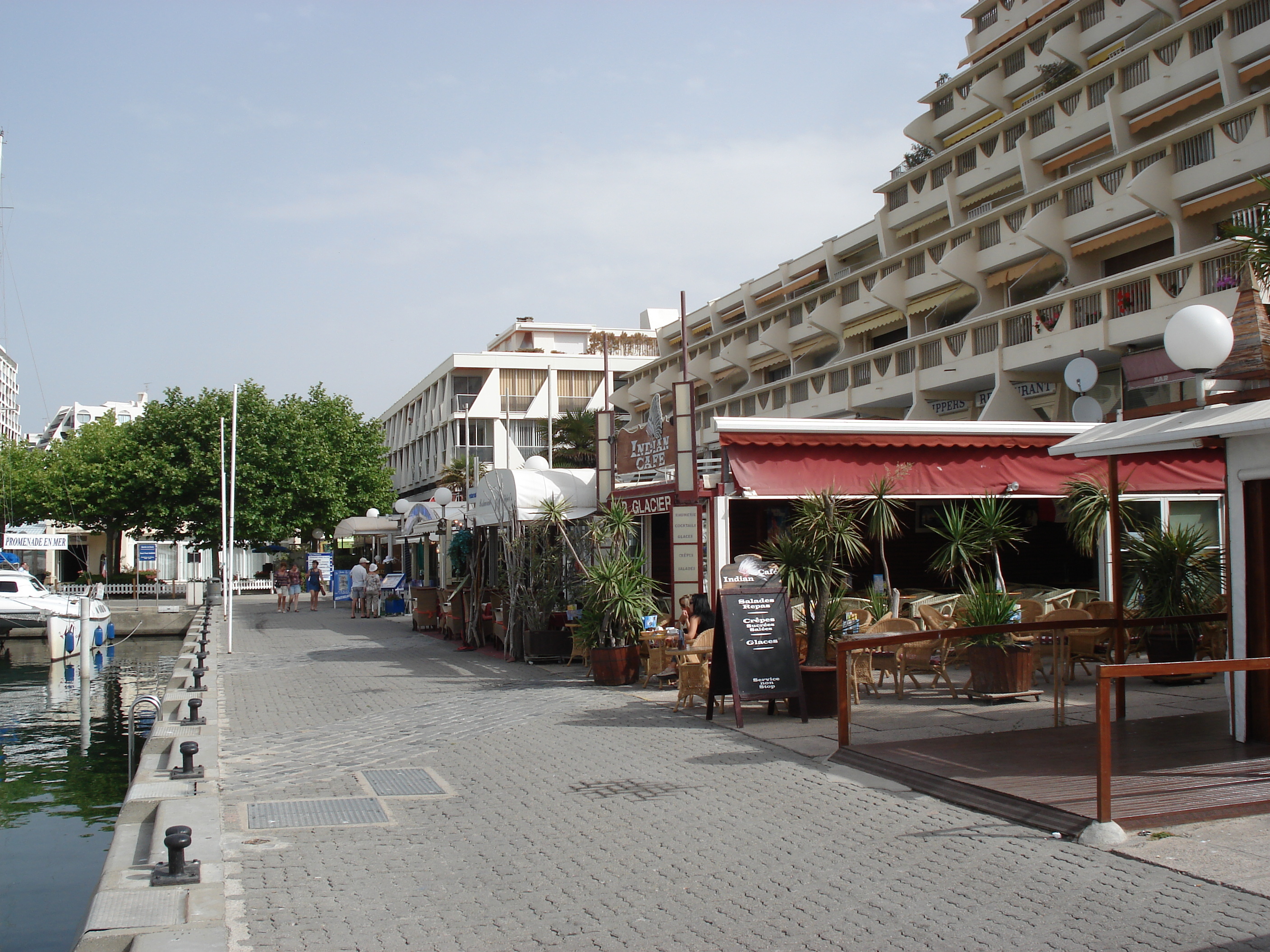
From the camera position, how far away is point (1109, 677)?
588cm

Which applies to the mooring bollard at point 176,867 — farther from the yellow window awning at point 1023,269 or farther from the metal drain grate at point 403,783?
the yellow window awning at point 1023,269

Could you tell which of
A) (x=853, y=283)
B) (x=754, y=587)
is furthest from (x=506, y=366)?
(x=754, y=587)

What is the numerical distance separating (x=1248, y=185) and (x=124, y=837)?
28.4 m

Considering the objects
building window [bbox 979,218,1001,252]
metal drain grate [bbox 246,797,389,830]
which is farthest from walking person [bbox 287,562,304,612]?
metal drain grate [bbox 246,797,389,830]

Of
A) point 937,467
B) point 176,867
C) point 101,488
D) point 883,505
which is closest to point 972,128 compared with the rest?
point 937,467

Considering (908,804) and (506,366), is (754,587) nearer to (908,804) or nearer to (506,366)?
(908,804)

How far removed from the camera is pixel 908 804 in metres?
7.05

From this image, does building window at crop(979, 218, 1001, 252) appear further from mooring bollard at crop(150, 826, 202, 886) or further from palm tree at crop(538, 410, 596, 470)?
mooring bollard at crop(150, 826, 202, 886)

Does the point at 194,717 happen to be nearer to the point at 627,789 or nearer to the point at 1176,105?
the point at 627,789

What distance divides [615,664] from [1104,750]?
8.10 meters

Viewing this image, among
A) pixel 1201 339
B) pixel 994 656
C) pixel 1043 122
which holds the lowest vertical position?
pixel 994 656

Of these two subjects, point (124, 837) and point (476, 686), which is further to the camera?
point (476, 686)

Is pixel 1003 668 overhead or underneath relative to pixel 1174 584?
underneath

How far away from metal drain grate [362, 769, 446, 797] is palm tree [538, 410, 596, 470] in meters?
39.5
